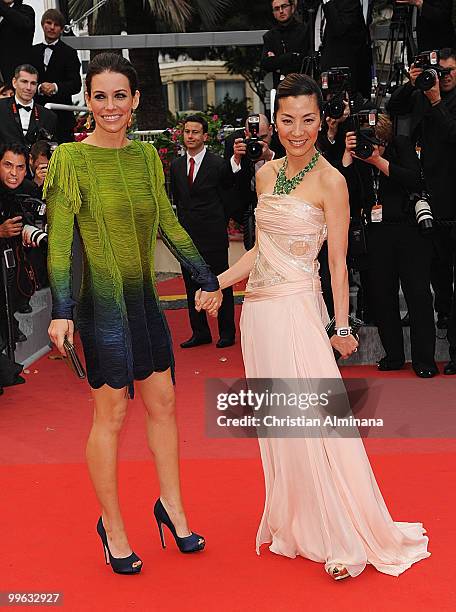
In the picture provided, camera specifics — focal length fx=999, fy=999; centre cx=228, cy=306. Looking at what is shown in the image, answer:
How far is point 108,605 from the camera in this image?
3768 millimetres

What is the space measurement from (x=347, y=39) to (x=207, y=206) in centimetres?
204

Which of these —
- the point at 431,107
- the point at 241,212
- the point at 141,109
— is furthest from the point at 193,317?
the point at 141,109

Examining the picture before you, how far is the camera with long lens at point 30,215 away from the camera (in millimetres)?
7395

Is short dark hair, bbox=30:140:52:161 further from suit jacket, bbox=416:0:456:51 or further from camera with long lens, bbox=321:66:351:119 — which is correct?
suit jacket, bbox=416:0:456:51

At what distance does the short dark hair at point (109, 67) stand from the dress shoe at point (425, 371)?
13.5ft

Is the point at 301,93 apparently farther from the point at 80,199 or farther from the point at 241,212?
the point at 241,212

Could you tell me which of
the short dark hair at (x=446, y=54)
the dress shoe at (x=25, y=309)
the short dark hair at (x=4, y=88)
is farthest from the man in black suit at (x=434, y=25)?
the dress shoe at (x=25, y=309)

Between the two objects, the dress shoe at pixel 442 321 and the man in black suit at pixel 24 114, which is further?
the man in black suit at pixel 24 114

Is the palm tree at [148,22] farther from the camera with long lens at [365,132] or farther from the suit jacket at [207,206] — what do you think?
the camera with long lens at [365,132]

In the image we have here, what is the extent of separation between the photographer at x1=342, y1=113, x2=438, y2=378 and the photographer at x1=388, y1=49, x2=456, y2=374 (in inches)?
9.3

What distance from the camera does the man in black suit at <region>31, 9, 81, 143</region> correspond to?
35.1 feet

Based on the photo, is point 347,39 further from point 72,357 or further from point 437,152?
point 72,357

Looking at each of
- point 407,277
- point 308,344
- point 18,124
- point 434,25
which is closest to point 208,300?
point 308,344

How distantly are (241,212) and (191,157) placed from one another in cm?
72
